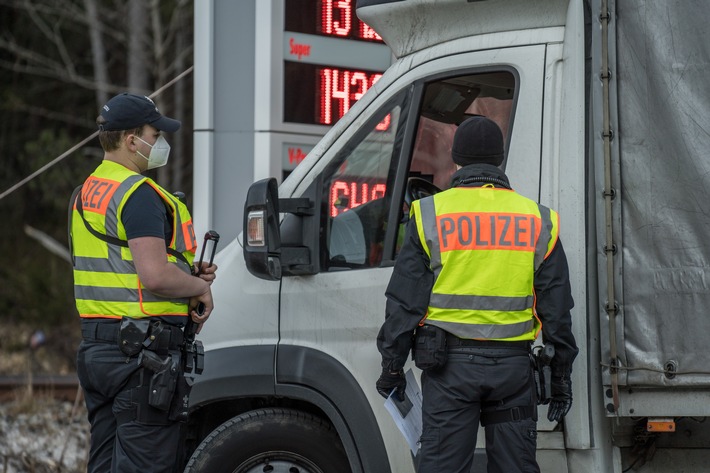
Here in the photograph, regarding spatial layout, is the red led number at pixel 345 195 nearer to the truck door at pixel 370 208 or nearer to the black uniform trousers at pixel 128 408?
the truck door at pixel 370 208

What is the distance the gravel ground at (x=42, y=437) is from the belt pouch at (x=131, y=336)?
266 cm

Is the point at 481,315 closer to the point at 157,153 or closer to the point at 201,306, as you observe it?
the point at 201,306

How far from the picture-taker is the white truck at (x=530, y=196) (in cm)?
364

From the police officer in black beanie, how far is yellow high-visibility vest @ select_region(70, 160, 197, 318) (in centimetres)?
89

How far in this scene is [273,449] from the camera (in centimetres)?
430

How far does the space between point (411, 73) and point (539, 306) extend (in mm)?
1157

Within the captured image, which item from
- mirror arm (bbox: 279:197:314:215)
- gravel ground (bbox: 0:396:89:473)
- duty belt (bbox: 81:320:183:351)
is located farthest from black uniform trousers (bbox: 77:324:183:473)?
gravel ground (bbox: 0:396:89:473)

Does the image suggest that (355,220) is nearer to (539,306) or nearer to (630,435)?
(539,306)

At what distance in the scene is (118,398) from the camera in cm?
388

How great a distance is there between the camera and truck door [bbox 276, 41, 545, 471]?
4.14m

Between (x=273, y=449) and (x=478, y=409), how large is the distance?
1.04 metres

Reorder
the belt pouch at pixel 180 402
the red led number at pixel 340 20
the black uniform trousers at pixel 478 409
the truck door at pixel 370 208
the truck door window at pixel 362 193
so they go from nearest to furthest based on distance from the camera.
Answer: the black uniform trousers at pixel 478 409, the belt pouch at pixel 180 402, the truck door at pixel 370 208, the truck door window at pixel 362 193, the red led number at pixel 340 20

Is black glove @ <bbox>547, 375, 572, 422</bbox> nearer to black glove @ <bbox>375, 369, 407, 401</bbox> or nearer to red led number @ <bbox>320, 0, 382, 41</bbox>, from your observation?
black glove @ <bbox>375, 369, 407, 401</bbox>

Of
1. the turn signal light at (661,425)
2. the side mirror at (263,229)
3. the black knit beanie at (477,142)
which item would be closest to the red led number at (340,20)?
the side mirror at (263,229)
